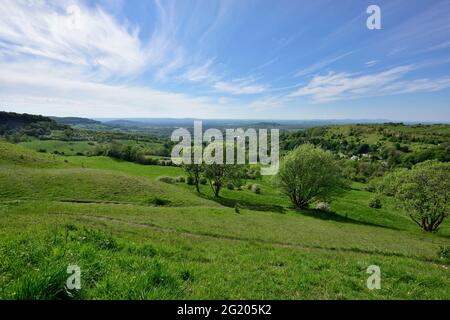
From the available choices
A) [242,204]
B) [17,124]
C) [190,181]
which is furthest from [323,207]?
[17,124]

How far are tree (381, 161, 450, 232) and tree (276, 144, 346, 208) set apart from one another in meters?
10.9

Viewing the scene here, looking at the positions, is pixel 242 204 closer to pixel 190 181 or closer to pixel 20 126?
pixel 190 181

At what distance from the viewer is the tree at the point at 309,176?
180 ft

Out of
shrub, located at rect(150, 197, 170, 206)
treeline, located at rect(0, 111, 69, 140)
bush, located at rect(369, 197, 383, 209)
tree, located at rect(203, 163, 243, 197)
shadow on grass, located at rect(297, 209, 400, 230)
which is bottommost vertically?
bush, located at rect(369, 197, 383, 209)

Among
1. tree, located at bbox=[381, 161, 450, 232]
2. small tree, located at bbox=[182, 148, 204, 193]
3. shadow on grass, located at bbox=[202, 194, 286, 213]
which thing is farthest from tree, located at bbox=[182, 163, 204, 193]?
tree, located at bbox=[381, 161, 450, 232]

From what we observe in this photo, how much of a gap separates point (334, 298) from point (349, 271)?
2989 mm

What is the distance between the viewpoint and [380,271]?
1020 cm

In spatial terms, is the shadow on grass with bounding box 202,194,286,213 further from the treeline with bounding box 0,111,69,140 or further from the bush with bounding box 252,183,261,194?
the treeline with bounding box 0,111,69,140

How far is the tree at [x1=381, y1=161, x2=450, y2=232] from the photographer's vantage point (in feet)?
145

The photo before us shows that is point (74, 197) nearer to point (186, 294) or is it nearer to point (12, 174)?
point (12, 174)

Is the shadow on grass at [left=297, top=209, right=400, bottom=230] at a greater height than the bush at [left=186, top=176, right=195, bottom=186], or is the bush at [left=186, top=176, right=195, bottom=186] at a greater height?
the bush at [left=186, top=176, right=195, bottom=186]

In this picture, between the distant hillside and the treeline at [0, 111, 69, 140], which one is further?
the distant hillside

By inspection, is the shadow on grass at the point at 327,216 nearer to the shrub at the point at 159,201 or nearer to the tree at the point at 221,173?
the tree at the point at 221,173
